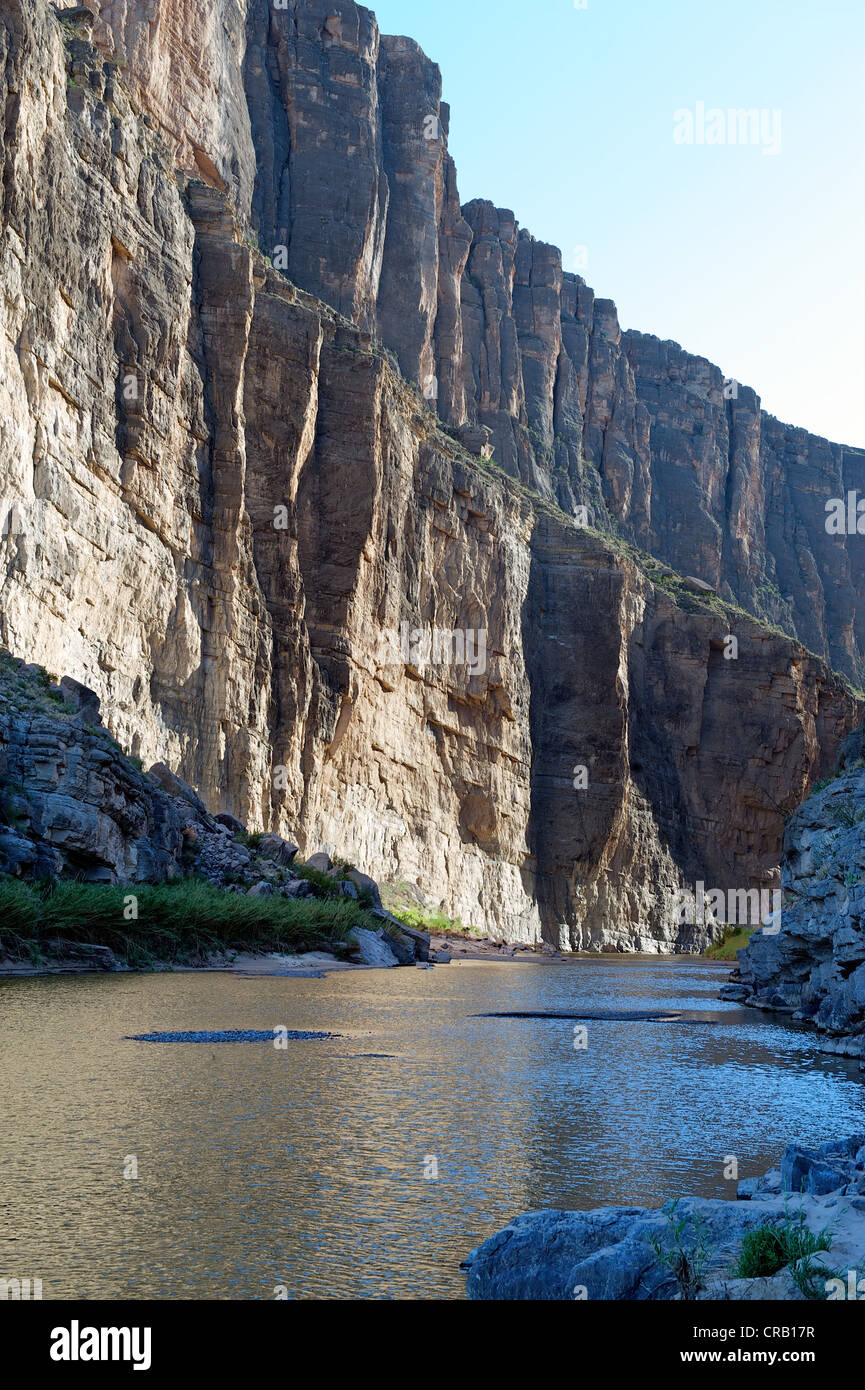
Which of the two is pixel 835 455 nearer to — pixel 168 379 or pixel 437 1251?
pixel 168 379

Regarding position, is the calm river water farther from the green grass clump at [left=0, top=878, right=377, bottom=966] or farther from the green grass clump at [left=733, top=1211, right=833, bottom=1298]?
the green grass clump at [left=0, top=878, right=377, bottom=966]

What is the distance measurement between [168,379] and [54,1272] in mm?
42196

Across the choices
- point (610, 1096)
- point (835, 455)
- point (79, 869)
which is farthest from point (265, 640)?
point (835, 455)

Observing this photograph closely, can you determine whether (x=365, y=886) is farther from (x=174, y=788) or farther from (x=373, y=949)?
(x=373, y=949)

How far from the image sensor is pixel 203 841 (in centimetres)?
2989

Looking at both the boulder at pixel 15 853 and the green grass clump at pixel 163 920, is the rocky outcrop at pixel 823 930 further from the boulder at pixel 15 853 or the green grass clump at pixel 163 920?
the boulder at pixel 15 853

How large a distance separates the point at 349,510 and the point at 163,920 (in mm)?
35026

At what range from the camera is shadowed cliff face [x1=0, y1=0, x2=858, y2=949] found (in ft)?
124

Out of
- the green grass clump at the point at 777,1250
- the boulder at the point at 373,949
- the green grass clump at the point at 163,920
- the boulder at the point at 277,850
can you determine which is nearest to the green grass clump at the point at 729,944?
the boulder at the point at 277,850

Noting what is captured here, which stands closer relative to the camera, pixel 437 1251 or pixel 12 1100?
pixel 437 1251

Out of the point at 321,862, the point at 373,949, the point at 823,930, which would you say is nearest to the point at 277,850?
the point at 321,862

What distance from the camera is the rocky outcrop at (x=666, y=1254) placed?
367 centimetres
